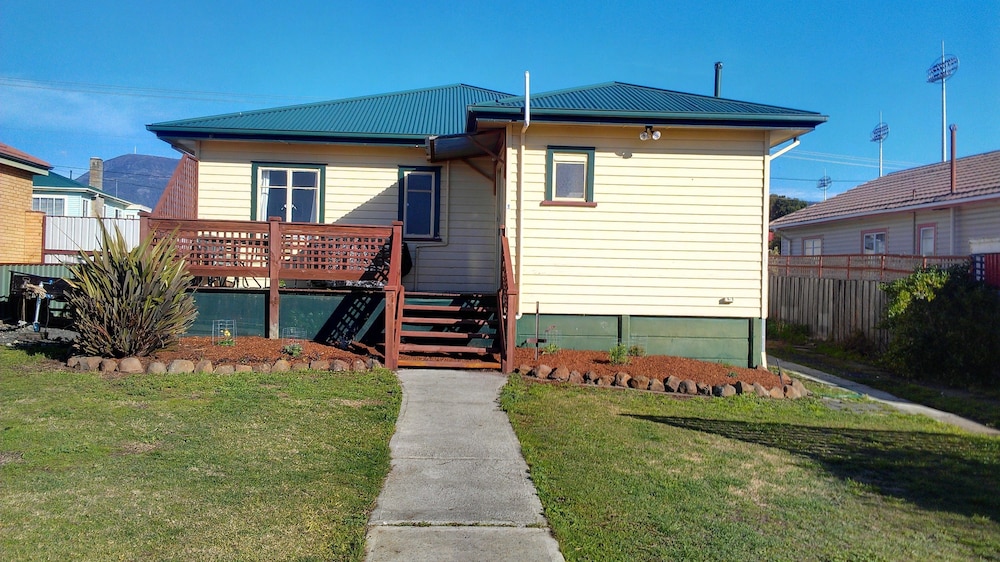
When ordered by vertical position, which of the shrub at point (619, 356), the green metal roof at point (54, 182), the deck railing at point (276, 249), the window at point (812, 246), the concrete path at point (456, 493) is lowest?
the concrete path at point (456, 493)

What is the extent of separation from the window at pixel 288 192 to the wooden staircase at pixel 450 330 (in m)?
3.40

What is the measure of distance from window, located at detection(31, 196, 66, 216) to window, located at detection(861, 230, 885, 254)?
104 ft

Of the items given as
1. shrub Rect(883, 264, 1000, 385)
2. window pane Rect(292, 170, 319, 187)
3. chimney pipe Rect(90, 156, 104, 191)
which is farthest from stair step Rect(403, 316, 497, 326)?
chimney pipe Rect(90, 156, 104, 191)

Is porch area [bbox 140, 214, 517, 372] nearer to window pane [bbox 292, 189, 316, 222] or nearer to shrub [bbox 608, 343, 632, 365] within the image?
shrub [bbox 608, 343, 632, 365]

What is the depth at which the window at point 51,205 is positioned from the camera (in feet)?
100.0

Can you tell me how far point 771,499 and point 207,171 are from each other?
38.5 feet

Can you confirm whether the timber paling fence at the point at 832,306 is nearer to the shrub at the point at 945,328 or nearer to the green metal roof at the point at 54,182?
the shrub at the point at 945,328

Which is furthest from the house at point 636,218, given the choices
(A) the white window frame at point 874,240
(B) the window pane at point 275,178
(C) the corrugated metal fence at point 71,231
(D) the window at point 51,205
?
(D) the window at point 51,205

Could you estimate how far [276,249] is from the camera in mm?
11008

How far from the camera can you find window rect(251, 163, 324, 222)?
1345 cm

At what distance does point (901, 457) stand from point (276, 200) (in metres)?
11.1

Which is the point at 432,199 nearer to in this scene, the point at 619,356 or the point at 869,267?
the point at 619,356

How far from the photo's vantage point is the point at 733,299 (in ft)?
36.9

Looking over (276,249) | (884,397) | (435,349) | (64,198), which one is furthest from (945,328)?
(64,198)
